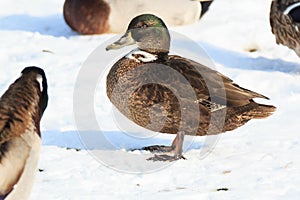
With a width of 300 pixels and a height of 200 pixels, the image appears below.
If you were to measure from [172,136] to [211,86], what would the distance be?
71cm

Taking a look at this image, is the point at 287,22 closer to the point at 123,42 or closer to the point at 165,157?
the point at 123,42

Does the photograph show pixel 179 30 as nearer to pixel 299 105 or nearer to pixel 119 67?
pixel 299 105

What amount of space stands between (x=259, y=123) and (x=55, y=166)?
166 cm

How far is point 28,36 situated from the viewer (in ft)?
26.9

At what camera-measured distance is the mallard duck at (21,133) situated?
3.67m

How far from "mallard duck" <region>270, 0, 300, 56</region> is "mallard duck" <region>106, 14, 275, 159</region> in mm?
2071

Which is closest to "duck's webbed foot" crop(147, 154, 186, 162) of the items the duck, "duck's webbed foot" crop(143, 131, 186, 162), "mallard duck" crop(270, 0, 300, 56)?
"duck's webbed foot" crop(143, 131, 186, 162)

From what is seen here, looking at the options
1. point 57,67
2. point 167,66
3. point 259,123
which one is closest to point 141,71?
point 167,66

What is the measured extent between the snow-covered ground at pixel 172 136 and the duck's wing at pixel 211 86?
1.15 feet

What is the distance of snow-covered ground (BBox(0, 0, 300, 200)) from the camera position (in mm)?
4691

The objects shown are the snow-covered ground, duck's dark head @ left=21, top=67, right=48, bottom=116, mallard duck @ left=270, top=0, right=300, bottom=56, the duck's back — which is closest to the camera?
duck's dark head @ left=21, top=67, right=48, bottom=116

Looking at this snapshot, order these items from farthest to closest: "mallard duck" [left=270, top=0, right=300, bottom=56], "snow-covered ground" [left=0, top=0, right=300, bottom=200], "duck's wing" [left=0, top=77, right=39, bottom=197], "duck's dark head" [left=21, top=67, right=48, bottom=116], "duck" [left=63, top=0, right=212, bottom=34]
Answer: "duck" [left=63, top=0, right=212, bottom=34], "mallard duck" [left=270, top=0, right=300, bottom=56], "snow-covered ground" [left=0, top=0, right=300, bottom=200], "duck's dark head" [left=21, top=67, right=48, bottom=116], "duck's wing" [left=0, top=77, right=39, bottom=197]

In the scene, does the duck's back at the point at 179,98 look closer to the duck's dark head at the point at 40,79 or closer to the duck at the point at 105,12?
the duck's dark head at the point at 40,79

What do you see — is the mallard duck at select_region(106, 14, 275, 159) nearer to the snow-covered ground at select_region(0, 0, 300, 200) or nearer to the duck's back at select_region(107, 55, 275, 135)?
the duck's back at select_region(107, 55, 275, 135)
